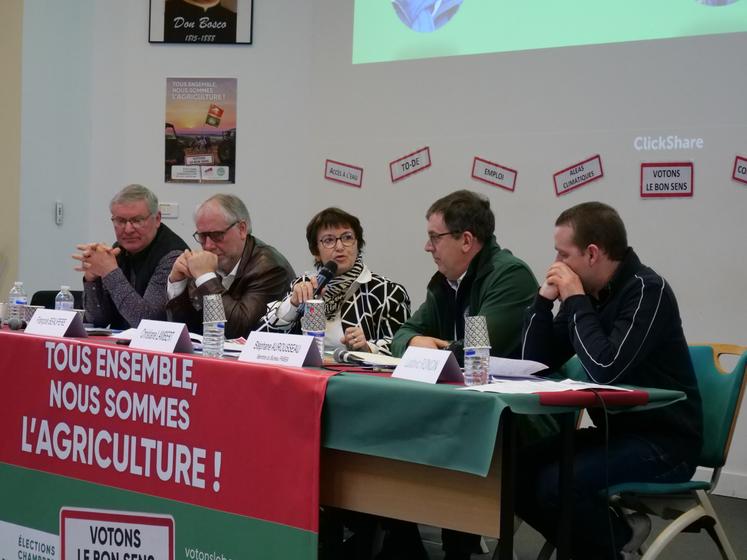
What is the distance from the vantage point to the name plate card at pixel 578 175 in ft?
12.7

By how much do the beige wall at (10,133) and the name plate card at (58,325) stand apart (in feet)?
8.17

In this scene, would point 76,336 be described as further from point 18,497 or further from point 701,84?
point 701,84

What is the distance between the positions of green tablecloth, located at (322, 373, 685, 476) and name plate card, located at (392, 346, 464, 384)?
62 millimetres

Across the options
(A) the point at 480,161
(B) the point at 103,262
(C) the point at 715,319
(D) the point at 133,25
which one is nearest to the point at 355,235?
(B) the point at 103,262

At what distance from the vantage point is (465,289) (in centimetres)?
254

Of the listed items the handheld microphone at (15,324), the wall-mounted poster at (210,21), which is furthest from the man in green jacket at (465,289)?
the wall-mounted poster at (210,21)

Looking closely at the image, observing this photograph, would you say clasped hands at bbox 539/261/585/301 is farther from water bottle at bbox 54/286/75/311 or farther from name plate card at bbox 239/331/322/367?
water bottle at bbox 54/286/75/311

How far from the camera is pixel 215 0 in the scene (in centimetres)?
473

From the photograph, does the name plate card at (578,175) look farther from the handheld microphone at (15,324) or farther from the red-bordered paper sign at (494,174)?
the handheld microphone at (15,324)

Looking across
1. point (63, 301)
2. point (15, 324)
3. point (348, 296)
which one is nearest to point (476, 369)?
point (348, 296)

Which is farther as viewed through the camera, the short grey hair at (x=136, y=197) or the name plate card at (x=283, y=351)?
the short grey hair at (x=136, y=197)

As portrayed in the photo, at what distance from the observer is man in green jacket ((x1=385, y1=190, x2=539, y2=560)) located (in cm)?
240

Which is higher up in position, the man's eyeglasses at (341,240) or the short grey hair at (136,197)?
the short grey hair at (136,197)

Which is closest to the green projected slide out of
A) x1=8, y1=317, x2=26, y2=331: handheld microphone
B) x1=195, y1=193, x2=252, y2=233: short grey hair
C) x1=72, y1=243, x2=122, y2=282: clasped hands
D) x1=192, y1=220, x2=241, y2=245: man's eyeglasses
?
x1=195, y1=193, x2=252, y2=233: short grey hair
